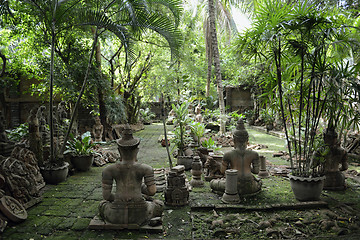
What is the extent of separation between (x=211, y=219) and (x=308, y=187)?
65.6 inches

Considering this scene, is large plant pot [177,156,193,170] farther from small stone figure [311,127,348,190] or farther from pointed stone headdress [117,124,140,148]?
pointed stone headdress [117,124,140,148]

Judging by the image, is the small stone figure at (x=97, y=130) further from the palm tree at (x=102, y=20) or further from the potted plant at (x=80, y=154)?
the palm tree at (x=102, y=20)

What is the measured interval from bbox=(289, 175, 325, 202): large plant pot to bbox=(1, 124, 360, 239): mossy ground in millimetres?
203

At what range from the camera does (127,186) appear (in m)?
Result: 3.46

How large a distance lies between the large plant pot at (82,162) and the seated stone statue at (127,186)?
321 centimetres

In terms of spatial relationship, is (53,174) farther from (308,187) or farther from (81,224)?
(308,187)

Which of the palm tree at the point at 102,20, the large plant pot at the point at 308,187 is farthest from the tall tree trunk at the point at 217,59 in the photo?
the large plant pot at the point at 308,187

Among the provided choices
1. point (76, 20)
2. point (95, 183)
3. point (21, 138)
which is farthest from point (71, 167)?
point (76, 20)

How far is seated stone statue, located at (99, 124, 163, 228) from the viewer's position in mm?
3422

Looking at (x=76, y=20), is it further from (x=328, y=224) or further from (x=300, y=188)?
(x=328, y=224)

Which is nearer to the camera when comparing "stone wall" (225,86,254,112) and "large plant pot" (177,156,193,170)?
"large plant pot" (177,156,193,170)

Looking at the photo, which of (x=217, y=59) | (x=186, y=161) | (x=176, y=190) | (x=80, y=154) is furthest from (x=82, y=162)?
(x=217, y=59)

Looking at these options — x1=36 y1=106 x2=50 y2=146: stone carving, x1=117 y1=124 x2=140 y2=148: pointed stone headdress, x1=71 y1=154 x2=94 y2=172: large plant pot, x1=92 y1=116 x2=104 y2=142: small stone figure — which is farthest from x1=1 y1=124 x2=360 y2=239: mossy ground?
x1=92 y1=116 x2=104 y2=142: small stone figure

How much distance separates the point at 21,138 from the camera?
717cm
